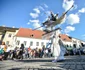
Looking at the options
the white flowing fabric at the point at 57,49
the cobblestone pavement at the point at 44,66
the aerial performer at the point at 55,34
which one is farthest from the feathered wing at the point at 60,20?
the cobblestone pavement at the point at 44,66

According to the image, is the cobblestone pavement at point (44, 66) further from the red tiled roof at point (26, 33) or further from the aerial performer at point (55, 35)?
the red tiled roof at point (26, 33)

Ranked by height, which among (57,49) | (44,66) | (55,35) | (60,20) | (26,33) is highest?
(26,33)

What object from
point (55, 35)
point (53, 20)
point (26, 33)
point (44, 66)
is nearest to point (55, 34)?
point (55, 35)

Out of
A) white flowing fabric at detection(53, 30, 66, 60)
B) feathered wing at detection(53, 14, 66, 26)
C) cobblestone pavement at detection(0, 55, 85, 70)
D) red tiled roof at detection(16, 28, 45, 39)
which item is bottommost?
cobblestone pavement at detection(0, 55, 85, 70)

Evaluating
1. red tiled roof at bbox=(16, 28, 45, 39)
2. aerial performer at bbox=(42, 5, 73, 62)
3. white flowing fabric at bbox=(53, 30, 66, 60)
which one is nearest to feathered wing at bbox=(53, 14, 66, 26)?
aerial performer at bbox=(42, 5, 73, 62)

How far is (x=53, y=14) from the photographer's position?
12.1 metres

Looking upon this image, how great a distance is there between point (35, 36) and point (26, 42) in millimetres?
5238

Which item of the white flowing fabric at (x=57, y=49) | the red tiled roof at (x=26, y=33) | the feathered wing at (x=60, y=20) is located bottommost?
the white flowing fabric at (x=57, y=49)

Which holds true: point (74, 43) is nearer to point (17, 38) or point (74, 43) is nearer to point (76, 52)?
point (17, 38)

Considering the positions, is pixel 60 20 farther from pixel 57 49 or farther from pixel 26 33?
pixel 26 33

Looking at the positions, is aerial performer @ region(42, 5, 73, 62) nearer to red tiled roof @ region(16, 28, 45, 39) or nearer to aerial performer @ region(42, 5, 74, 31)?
aerial performer @ region(42, 5, 74, 31)

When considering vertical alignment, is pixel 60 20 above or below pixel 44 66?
above

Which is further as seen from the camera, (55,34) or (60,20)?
(55,34)

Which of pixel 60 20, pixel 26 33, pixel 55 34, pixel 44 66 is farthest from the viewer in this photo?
pixel 26 33
